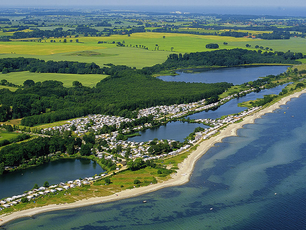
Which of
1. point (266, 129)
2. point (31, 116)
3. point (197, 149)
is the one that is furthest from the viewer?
point (31, 116)

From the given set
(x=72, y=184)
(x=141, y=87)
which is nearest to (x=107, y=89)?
(x=141, y=87)

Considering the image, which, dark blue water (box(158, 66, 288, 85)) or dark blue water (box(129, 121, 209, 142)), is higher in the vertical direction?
dark blue water (box(158, 66, 288, 85))

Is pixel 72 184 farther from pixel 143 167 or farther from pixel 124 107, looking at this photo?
pixel 124 107

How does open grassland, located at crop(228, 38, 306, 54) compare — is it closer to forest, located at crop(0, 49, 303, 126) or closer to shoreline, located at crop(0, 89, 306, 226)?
forest, located at crop(0, 49, 303, 126)

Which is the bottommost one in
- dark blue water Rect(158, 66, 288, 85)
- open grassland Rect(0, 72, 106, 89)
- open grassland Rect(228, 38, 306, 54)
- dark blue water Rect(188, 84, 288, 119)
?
dark blue water Rect(188, 84, 288, 119)

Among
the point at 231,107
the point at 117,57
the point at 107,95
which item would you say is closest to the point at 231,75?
the point at 231,107

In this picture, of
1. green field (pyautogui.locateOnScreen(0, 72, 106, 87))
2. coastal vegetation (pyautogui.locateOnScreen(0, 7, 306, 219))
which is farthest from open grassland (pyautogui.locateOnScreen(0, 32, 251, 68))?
green field (pyautogui.locateOnScreen(0, 72, 106, 87))
